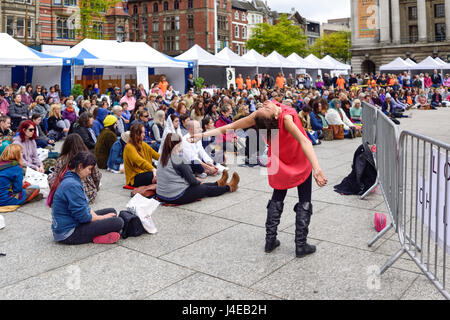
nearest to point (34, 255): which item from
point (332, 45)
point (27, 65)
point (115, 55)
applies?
point (27, 65)

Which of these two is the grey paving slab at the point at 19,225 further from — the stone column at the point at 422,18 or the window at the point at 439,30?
the window at the point at 439,30

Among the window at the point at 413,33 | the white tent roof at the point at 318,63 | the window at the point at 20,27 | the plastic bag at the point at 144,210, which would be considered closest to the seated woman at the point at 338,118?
the plastic bag at the point at 144,210

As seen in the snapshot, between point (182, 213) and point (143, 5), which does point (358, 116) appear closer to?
point (182, 213)

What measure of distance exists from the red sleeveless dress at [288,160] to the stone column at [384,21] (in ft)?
246

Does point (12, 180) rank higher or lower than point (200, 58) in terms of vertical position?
lower

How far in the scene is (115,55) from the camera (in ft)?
74.8

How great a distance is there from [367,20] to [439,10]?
13.6 meters

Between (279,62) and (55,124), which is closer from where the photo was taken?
(55,124)

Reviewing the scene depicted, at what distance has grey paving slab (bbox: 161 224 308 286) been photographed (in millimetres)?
4496

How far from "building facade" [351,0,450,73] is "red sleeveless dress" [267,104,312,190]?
71628 mm

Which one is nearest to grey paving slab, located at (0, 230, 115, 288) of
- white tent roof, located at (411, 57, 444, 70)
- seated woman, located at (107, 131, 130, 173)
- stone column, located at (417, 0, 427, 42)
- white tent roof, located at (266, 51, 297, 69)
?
seated woman, located at (107, 131, 130, 173)

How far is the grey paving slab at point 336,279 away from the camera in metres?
3.97

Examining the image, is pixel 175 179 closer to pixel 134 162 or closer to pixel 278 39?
Answer: pixel 134 162

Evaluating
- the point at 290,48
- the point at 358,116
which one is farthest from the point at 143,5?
the point at 358,116
